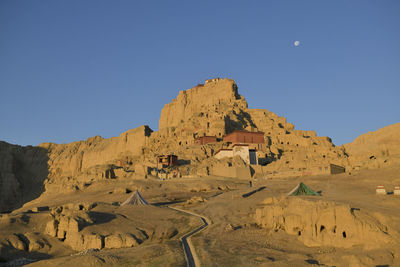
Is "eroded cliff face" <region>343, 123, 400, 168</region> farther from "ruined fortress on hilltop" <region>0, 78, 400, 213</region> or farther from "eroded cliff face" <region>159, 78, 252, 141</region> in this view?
"eroded cliff face" <region>159, 78, 252, 141</region>

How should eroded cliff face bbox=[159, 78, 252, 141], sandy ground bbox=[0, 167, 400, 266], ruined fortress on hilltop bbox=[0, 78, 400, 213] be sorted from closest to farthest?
sandy ground bbox=[0, 167, 400, 266], ruined fortress on hilltop bbox=[0, 78, 400, 213], eroded cliff face bbox=[159, 78, 252, 141]

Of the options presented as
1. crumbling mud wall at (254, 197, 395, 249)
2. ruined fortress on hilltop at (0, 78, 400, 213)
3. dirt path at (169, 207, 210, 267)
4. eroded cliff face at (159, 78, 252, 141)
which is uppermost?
eroded cliff face at (159, 78, 252, 141)

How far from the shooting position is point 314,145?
75188mm

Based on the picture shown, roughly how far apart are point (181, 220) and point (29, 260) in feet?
33.6

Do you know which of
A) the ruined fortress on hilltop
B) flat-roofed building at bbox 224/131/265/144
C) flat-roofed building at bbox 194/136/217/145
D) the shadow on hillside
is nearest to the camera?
the ruined fortress on hilltop

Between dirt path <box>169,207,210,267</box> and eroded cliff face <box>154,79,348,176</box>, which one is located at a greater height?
eroded cliff face <box>154,79,348,176</box>

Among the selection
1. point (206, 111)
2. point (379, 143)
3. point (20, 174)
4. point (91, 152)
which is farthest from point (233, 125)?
point (20, 174)

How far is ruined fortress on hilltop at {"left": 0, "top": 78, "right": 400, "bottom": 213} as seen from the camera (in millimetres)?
53250

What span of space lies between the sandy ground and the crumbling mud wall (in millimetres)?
344

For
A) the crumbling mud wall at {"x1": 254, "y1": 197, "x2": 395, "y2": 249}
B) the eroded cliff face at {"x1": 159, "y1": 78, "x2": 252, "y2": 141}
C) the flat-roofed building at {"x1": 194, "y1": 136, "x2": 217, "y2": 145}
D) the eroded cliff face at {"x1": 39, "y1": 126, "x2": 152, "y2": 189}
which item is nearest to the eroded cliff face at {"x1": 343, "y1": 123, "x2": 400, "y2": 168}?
the eroded cliff face at {"x1": 159, "y1": 78, "x2": 252, "y2": 141}

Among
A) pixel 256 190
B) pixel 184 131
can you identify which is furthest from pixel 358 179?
pixel 184 131

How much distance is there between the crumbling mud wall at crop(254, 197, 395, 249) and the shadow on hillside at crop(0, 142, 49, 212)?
83957 millimetres

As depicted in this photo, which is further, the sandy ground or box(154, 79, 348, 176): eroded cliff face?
box(154, 79, 348, 176): eroded cliff face

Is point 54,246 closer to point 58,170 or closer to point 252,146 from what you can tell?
point 252,146
